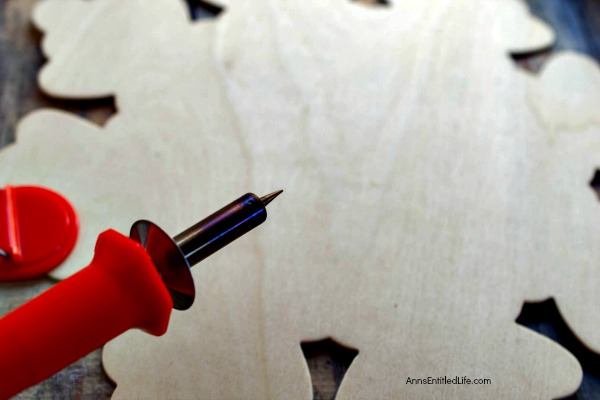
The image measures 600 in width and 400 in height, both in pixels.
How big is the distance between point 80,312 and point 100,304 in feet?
0.05

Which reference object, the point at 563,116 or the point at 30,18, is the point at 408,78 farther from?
the point at 30,18

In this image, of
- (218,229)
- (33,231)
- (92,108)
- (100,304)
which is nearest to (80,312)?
(100,304)

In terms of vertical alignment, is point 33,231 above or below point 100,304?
below

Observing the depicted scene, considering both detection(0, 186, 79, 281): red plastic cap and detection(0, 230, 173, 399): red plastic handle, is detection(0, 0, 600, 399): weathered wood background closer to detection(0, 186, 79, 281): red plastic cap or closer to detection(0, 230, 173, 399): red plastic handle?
detection(0, 186, 79, 281): red plastic cap

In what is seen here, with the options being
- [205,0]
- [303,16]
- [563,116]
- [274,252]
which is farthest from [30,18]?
[563,116]

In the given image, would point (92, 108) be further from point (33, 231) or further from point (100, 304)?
point (100, 304)

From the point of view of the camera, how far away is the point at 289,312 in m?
0.65

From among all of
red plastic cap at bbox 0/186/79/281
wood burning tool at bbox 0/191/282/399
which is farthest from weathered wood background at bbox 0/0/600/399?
wood burning tool at bbox 0/191/282/399

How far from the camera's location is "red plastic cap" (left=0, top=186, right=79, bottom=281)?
2.13ft

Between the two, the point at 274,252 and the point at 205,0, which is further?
the point at 205,0

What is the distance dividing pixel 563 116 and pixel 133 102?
1.87ft

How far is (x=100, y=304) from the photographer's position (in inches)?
18.1

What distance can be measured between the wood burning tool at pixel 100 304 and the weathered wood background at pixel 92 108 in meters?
0.16

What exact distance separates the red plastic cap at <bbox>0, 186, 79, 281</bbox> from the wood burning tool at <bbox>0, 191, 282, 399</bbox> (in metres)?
0.20
